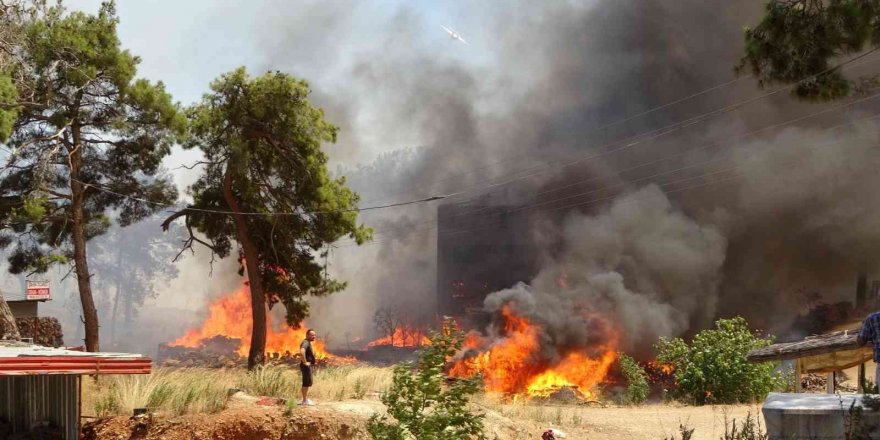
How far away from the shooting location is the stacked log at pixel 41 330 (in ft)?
96.6

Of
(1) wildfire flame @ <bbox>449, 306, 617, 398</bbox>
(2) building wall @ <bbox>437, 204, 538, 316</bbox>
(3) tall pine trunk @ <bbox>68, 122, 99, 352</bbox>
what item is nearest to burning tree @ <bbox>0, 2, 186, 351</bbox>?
(3) tall pine trunk @ <bbox>68, 122, 99, 352</bbox>

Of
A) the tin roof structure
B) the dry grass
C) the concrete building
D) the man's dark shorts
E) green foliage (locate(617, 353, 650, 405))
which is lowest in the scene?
green foliage (locate(617, 353, 650, 405))

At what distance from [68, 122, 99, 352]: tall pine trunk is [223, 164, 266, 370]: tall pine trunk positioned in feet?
14.3

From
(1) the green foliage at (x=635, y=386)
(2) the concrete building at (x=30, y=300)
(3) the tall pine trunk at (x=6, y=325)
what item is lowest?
(1) the green foliage at (x=635, y=386)

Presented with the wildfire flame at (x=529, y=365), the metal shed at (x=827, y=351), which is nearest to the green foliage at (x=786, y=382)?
the metal shed at (x=827, y=351)

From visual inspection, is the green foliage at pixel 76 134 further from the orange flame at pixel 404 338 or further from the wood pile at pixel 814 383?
the orange flame at pixel 404 338

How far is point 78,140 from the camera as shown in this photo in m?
24.6

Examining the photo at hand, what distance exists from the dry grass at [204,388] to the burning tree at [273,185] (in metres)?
5.69

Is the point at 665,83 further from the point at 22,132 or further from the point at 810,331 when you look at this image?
the point at 22,132

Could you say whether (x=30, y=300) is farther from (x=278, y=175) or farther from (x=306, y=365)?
(x=306, y=365)

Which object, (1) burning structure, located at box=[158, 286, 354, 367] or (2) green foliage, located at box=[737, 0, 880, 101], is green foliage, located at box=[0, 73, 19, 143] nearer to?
(2) green foliage, located at box=[737, 0, 880, 101]

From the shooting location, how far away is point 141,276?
83438 mm

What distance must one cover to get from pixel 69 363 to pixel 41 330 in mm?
18876

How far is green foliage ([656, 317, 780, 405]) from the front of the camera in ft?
75.4
